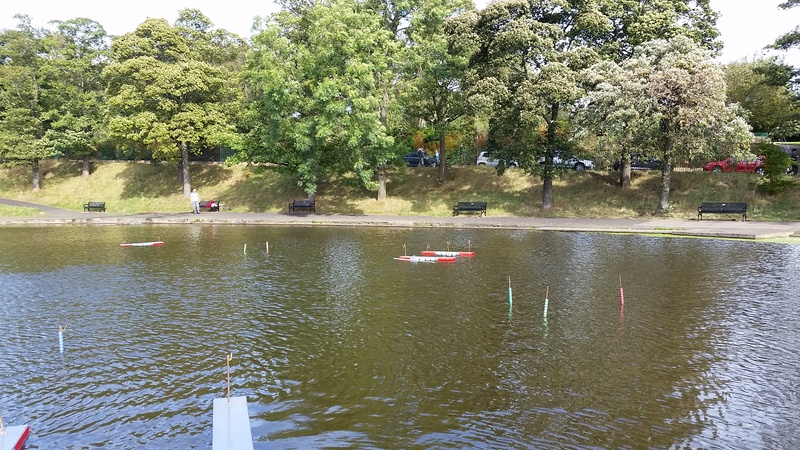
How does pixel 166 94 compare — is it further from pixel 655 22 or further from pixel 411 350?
pixel 411 350

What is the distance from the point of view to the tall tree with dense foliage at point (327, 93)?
140 feet

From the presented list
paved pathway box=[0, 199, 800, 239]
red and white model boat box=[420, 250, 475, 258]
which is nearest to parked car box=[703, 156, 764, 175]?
paved pathway box=[0, 199, 800, 239]

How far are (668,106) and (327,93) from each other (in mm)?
23563

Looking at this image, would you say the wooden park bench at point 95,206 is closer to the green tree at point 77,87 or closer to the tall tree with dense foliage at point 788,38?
the green tree at point 77,87

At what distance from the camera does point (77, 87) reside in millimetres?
59094

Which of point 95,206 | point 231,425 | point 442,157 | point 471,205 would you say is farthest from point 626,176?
point 95,206

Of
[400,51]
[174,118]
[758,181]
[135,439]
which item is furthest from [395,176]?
[135,439]

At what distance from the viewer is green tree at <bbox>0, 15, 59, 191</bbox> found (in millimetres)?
56094

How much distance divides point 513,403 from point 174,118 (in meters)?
47.0

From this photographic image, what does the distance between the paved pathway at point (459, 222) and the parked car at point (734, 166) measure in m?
8.99

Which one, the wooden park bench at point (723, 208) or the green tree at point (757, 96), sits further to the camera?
the green tree at point (757, 96)

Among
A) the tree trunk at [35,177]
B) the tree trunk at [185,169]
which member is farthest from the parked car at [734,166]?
the tree trunk at [35,177]

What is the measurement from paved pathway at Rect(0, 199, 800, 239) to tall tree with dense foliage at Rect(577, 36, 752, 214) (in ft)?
16.7

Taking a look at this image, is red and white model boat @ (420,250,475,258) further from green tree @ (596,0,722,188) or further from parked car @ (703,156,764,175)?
parked car @ (703,156,764,175)
